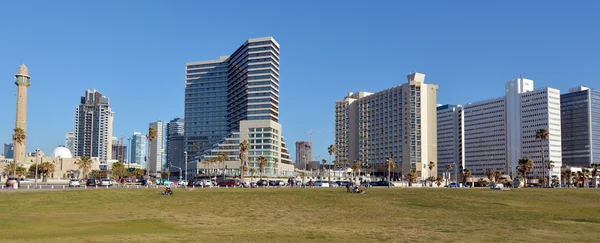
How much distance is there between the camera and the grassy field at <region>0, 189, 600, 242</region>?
33.5 m

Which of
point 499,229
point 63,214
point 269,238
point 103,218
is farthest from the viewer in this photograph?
point 63,214

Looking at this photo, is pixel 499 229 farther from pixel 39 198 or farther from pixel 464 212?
pixel 39 198

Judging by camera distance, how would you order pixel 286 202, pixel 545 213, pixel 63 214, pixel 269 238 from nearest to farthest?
1. pixel 269 238
2. pixel 63 214
3. pixel 545 213
4. pixel 286 202

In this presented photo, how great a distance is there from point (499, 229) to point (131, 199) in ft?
144

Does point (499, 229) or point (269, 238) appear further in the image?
point (499, 229)

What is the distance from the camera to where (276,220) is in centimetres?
4506

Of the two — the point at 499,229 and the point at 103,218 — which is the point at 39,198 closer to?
the point at 103,218

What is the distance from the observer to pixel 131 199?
66000mm

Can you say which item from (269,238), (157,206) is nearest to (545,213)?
(269,238)

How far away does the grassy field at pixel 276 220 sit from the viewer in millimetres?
33500

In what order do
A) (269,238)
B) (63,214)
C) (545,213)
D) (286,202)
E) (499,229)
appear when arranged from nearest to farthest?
(269,238)
(499,229)
(63,214)
(545,213)
(286,202)

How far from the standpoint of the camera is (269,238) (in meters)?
32.3

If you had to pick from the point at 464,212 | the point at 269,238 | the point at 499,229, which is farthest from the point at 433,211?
the point at 269,238

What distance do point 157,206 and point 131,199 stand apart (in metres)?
10.5
